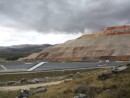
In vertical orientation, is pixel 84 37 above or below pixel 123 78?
above

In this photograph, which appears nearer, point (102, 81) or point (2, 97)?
point (102, 81)

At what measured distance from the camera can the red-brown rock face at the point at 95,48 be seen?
150688mm

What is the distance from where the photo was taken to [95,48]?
6432 inches

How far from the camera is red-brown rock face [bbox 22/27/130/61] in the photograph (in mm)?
150688

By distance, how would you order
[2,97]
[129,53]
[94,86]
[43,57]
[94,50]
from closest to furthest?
[94,86], [2,97], [129,53], [94,50], [43,57]

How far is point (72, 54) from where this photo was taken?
16475 centimetres

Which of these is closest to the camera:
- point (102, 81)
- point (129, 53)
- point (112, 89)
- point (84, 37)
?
point (112, 89)

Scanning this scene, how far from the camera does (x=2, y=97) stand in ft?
144

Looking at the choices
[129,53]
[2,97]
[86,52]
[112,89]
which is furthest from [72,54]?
[112,89]

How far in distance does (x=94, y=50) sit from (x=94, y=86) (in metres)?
127

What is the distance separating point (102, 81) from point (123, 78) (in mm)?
2733

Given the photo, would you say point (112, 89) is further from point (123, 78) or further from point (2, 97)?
point (2, 97)

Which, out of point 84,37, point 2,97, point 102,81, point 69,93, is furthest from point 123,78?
point 84,37

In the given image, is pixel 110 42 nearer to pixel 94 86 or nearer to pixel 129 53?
pixel 129 53
